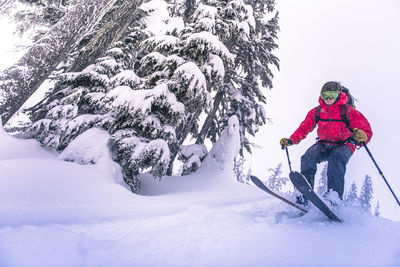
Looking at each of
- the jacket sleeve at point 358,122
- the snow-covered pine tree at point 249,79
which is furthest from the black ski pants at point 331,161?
the snow-covered pine tree at point 249,79

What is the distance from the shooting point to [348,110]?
13.5 feet

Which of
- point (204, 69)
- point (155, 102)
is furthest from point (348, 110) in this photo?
point (155, 102)

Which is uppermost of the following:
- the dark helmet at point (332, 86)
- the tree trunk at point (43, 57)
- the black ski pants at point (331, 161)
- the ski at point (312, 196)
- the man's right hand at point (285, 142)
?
the tree trunk at point (43, 57)

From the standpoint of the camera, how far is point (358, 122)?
13.1ft

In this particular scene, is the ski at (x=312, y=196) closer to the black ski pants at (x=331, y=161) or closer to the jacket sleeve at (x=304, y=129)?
the black ski pants at (x=331, y=161)

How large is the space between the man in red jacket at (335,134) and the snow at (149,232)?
31.2 inches

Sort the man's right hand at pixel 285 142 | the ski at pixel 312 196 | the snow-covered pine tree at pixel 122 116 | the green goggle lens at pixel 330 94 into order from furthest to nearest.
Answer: the snow-covered pine tree at pixel 122 116 → the man's right hand at pixel 285 142 → the green goggle lens at pixel 330 94 → the ski at pixel 312 196

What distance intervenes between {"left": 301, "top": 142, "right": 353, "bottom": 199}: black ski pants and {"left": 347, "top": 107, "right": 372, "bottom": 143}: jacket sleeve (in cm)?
41

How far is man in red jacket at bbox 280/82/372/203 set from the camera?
3740 millimetres

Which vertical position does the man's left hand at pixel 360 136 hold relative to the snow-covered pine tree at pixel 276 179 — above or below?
above

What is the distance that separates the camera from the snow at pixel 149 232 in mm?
1669

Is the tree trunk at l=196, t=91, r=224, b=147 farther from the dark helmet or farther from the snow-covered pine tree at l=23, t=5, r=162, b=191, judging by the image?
the dark helmet

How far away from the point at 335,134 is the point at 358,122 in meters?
0.40

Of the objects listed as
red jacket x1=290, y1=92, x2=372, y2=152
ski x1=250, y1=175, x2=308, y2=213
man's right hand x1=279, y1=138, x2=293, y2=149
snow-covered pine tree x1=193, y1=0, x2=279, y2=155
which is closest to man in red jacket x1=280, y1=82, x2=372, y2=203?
red jacket x1=290, y1=92, x2=372, y2=152
